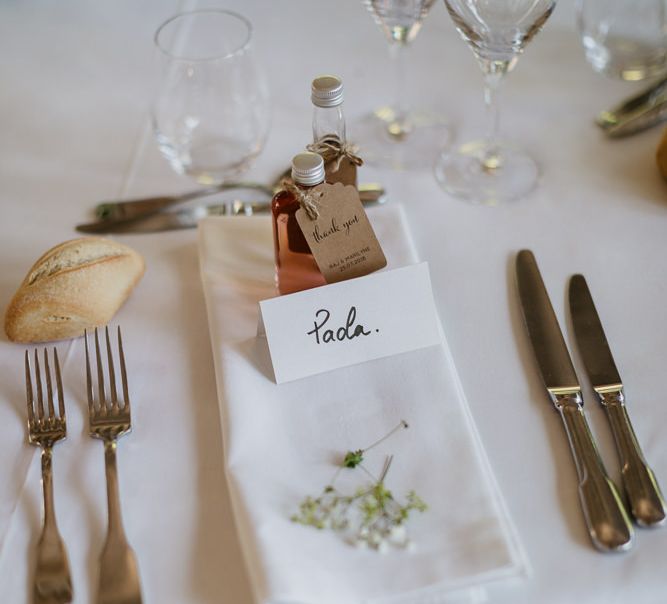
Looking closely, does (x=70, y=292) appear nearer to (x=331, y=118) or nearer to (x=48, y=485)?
(x=48, y=485)

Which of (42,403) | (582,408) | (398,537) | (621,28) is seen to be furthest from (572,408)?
(621,28)

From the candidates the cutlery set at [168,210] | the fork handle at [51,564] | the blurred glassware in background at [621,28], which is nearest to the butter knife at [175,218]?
the cutlery set at [168,210]

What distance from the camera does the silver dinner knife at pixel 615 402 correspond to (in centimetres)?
74

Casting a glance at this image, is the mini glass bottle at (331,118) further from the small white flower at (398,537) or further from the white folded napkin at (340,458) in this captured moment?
the small white flower at (398,537)

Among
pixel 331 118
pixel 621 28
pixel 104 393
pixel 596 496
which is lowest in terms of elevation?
pixel 596 496

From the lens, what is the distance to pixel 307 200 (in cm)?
83

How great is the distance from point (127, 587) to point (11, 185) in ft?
2.41

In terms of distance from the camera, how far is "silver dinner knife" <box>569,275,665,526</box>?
2.41 ft

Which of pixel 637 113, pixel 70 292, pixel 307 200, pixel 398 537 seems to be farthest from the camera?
pixel 637 113

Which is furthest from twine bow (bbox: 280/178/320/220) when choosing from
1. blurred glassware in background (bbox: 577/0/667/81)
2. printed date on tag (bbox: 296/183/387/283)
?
blurred glassware in background (bbox: 577/0/667/81)

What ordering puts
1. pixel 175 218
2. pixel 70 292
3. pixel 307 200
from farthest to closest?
pixel 175 218 < pixel 70 292 < pixel 307 200

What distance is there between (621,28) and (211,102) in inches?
29.9

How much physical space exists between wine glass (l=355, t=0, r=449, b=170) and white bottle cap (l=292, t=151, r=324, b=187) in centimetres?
44

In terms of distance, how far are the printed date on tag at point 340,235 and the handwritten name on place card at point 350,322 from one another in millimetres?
17
